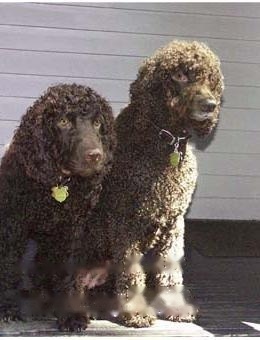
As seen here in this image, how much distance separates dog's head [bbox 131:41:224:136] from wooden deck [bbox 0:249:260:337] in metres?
0.95

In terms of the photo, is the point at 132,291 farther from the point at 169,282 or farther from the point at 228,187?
the point at 228,187

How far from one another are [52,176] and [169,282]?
0.83 m

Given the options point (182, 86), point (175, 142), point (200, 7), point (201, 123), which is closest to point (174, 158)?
point (175, 142)

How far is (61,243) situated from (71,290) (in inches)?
8.9

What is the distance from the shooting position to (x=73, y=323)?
3223mm

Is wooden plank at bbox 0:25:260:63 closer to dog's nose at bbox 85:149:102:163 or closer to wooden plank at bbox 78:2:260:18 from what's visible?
wooden plank at bbox 78:2:260:18

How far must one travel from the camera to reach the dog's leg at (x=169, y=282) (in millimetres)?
3369

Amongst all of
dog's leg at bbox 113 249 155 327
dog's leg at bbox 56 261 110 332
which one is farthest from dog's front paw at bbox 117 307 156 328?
dog's leg at bbox 56 261 110 332

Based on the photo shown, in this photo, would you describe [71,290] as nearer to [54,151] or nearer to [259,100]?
[54,151]

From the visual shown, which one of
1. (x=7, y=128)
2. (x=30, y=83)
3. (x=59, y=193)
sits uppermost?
(x=30, y=83)

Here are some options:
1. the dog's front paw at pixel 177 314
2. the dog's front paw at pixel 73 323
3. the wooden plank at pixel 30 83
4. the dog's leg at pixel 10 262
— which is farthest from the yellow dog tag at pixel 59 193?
the wooden plank at pixel 30 83

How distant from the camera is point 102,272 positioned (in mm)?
3416

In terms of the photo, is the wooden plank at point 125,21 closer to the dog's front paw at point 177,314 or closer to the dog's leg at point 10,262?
the dog's leg at point 10,262

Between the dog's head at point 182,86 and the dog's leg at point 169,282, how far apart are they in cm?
53
